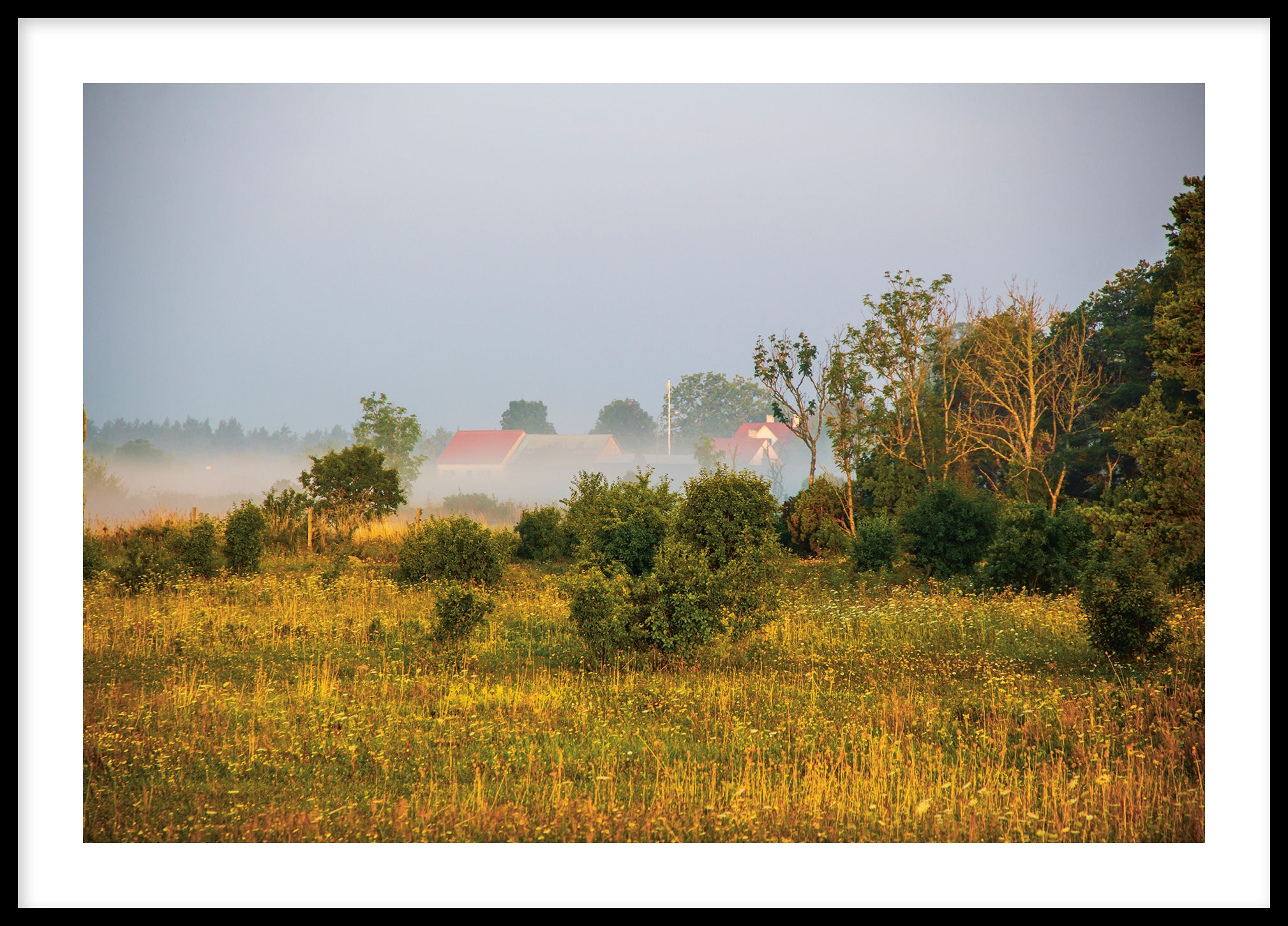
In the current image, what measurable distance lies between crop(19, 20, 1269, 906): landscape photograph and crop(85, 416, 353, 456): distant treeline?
1.49ft

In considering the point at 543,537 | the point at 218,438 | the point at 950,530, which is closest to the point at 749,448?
the point at 543,537

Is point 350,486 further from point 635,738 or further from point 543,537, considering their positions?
point 635,738

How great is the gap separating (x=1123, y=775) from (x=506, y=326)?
17.9m

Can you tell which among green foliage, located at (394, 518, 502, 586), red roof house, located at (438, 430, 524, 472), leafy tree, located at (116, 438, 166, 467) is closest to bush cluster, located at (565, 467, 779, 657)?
green foliage, located at (394, 518, 502, 586)

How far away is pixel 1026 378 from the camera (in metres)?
15.7

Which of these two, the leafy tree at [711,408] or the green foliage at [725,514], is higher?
the leafy tree at [711,408]

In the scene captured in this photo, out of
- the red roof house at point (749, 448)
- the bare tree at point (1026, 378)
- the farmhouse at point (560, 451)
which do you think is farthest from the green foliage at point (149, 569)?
the red roof house at point (749, 448)

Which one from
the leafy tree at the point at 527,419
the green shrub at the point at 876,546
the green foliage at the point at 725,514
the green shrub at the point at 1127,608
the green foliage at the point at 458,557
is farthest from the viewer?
the leafy tree at the point at 527,419

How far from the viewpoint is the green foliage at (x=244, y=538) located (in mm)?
11781

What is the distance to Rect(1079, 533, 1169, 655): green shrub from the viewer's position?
20.4 ft

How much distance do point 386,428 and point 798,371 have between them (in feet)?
A: 39.6

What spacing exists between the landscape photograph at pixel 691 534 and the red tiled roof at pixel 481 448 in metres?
5.84

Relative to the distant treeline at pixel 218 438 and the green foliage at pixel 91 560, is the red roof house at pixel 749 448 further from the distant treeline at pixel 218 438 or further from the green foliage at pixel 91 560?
the green foliage at pixel 91 560

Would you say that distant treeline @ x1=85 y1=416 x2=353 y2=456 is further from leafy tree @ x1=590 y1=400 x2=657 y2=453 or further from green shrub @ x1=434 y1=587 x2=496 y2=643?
green shrub @ x1=434 y1=587 x2=496 y2=643
